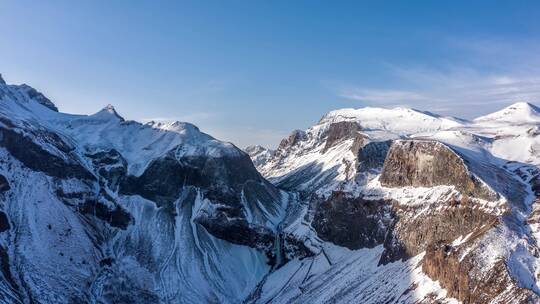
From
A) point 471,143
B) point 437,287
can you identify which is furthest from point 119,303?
point 471,143

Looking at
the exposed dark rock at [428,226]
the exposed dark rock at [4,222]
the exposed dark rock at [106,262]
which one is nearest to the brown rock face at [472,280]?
the exposed dark rock at [428,226]

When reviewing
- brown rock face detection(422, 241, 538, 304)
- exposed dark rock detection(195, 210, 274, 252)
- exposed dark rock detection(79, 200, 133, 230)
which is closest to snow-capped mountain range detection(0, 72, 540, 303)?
brown rock face detection(422, 241, 538, 304)

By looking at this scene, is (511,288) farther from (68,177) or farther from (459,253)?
(68,177)

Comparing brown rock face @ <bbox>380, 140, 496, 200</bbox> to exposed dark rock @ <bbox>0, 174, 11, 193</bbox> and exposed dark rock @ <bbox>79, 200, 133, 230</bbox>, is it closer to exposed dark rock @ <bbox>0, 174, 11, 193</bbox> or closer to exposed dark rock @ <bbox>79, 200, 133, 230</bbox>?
exposed dark rock @ <bbox>79, 200, 133, 230</bbox>

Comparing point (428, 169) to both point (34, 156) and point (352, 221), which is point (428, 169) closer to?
point (352, 221)

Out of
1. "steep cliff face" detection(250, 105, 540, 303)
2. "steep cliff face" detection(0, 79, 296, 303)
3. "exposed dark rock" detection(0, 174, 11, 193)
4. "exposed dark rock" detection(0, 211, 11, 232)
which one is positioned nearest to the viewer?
"steep cliff face" detection(250, 105, 540, 303)

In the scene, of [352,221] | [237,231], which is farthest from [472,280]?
[237,231]
